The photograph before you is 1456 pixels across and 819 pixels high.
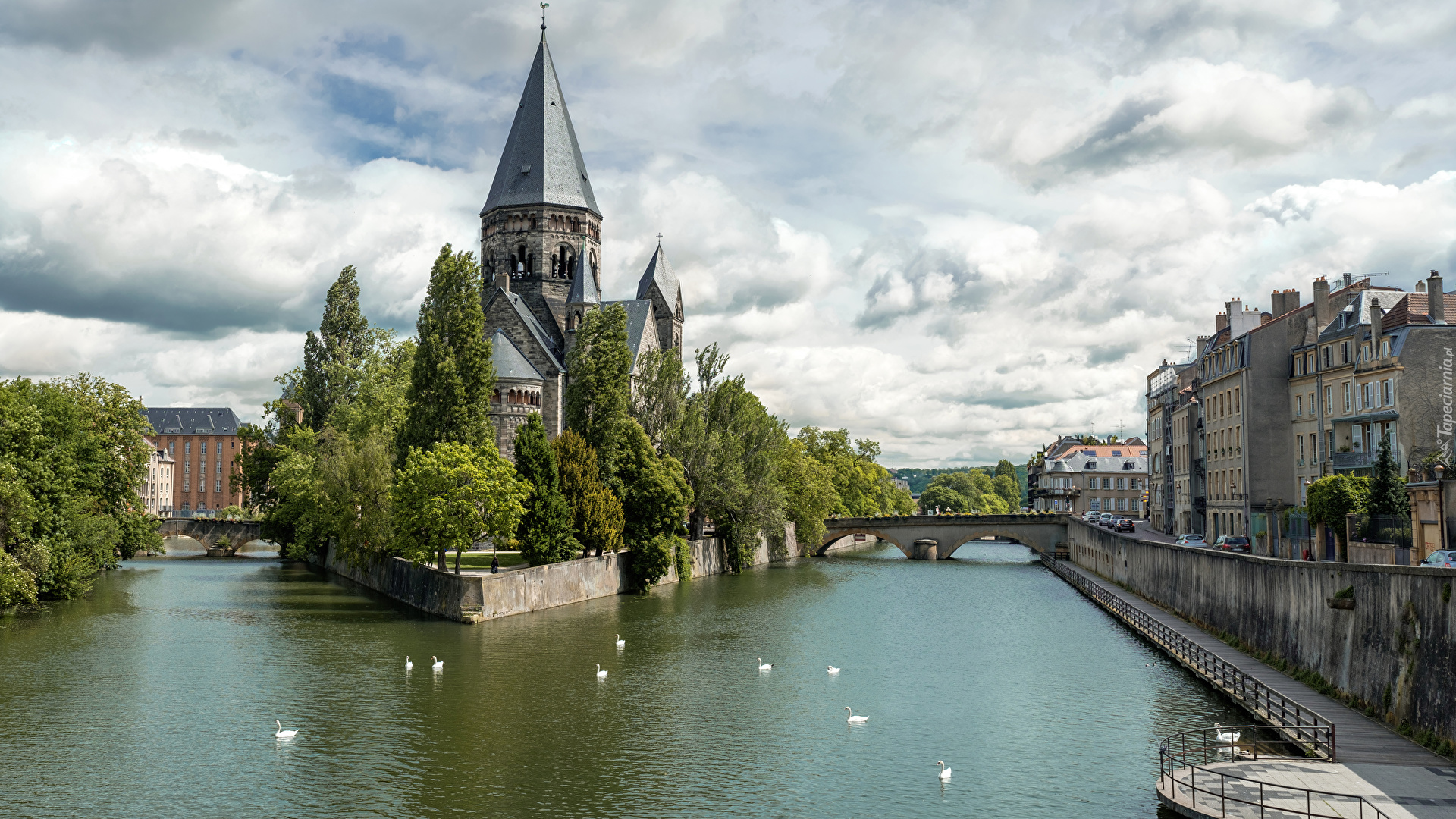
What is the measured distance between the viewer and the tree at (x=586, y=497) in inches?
2308

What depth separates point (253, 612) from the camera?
5344 centimetres

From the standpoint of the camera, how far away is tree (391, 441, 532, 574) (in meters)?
50.2

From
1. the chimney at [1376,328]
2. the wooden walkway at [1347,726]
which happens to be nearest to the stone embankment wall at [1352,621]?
the wooden walkway at [1347,726]

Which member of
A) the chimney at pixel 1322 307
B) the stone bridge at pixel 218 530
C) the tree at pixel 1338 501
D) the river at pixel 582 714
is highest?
the chimney at pixel 1322 307

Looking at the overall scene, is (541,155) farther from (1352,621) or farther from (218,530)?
(1352,621)

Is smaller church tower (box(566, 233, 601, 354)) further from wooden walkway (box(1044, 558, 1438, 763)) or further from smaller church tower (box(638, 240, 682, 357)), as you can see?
wooden walkway (box(1044, 558, 1438, 763))

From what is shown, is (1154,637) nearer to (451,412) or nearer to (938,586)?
(938,586)

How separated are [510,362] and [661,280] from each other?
81.3 feet

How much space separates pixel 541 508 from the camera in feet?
181

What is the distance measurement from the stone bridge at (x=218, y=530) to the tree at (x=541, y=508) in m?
60.9

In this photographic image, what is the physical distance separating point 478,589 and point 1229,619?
29.6 metres

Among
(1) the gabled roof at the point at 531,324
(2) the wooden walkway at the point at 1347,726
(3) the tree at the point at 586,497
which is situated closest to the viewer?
(2) the wooden walkway at the point at 1347,726

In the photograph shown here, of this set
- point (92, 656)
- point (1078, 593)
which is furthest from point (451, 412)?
point (1078, 593)

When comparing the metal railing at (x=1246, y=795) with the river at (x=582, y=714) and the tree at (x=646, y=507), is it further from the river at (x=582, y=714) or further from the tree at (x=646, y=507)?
the tree at (x=646, y=507)
